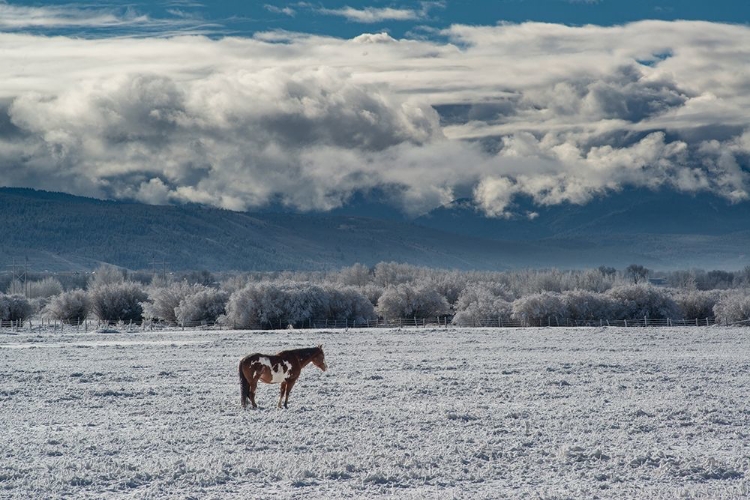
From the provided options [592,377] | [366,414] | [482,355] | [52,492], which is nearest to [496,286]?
[482,355]

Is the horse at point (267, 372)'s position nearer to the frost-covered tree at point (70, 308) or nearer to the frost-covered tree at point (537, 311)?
the frost-covered tree at point (537, 311)

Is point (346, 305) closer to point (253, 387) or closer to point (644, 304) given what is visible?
point (644, 304)

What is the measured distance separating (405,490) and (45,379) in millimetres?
18521

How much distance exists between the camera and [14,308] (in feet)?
301

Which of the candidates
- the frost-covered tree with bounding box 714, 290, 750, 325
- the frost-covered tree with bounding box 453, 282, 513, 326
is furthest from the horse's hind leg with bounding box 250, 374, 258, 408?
the frost-covered tree with bounding box 714, 290, 750, 325

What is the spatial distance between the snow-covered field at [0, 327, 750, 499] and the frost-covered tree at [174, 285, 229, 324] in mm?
53982

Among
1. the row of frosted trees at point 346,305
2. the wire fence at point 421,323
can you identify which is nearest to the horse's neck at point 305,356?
the wire fence at point 421,323

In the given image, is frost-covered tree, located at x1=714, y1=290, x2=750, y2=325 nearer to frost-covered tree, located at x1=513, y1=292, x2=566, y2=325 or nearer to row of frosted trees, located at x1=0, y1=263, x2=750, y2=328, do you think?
row of frosted trees, located at x1=0, y1=263, x2=750, y2=328

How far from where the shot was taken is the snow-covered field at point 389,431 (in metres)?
15.0

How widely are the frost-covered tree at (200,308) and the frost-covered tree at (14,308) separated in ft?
46.5

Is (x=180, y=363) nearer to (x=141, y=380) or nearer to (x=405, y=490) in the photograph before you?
(x=141, y=380)

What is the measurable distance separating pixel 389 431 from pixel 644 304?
73080mm

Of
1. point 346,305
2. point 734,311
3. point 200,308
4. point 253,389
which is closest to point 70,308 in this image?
point 200,308

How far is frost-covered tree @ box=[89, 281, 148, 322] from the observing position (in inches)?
3839
